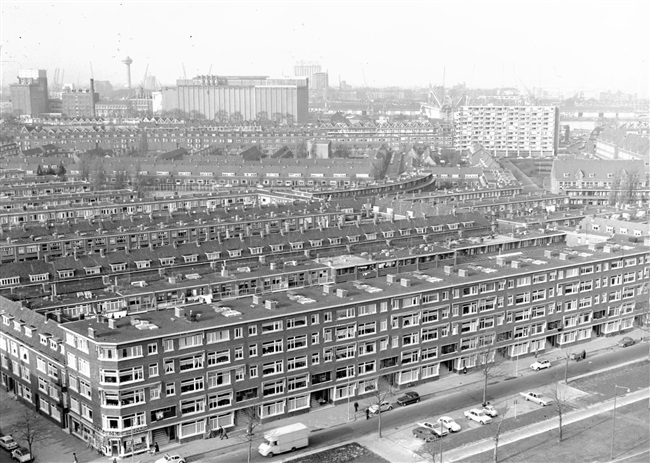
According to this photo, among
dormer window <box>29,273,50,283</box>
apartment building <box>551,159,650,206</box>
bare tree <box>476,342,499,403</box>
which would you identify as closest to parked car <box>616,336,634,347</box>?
bare tree <box>476,342,499,403</box>

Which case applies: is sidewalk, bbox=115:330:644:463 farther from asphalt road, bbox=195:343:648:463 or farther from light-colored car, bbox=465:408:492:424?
light-colored car, bbox=465:408:492:424

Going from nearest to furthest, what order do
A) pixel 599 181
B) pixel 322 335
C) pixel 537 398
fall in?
pixel 322 335
pixel 537 398
pixel 599 181

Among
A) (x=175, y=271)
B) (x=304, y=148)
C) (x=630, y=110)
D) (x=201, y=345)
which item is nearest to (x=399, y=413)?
(x=201, y=345)

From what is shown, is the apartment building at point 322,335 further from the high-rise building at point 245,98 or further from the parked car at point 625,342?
the high-rise building at point 245,98

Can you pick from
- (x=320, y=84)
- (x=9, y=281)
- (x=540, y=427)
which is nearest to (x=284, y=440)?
(x=540, y=427)

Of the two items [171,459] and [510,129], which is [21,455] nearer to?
[171,459]

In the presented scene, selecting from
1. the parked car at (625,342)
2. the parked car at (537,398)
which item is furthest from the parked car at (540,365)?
the parked car at (625,342)
